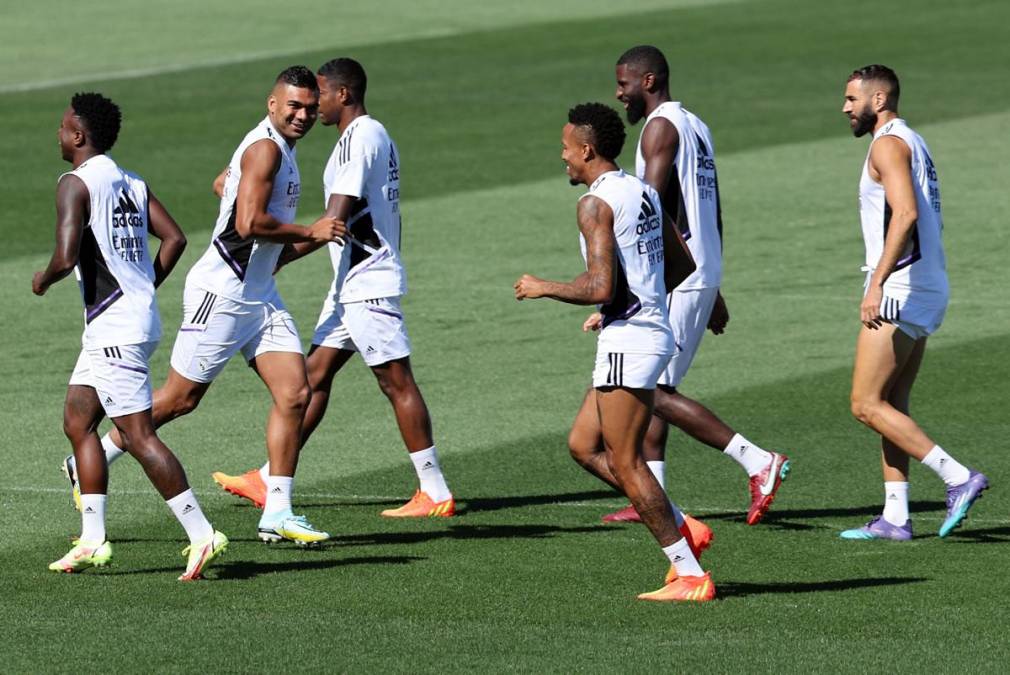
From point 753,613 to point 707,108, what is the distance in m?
22.7

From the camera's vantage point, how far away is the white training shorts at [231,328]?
11422mm

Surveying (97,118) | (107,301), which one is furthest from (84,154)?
(107,301)

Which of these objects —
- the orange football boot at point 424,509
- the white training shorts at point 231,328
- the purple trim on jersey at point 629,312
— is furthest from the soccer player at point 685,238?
the white training shorts at point 231,328

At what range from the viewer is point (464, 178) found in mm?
26797

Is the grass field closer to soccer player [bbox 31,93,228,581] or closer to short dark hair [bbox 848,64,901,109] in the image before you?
soccer player [bbox 31,93,228,581]

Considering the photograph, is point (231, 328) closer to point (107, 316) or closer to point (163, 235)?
point (163, 235)

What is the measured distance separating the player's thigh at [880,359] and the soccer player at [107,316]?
3397 millimetres

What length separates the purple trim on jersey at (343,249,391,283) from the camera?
39.6 feet

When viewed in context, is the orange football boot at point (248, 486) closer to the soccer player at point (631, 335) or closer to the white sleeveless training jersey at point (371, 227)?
the white sleeveless training jersey at point (371, 227)

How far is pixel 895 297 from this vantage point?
11117 mm

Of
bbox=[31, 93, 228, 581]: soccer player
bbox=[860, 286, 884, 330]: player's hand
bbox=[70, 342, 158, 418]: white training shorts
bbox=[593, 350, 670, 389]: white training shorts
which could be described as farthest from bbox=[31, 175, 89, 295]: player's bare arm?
bbox=[860, 286, 884, 330]: player's hand

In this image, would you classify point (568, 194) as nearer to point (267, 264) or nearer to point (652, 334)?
point (267, 264)

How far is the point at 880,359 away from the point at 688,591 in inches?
81.2

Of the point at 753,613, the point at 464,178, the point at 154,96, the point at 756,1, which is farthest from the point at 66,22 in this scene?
the point at 753,613
